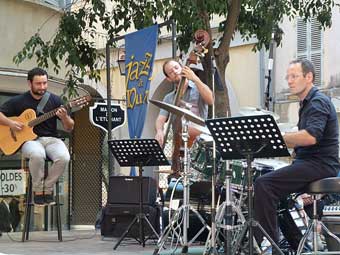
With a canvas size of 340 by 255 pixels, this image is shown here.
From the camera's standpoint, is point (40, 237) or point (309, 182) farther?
point (40, 237)

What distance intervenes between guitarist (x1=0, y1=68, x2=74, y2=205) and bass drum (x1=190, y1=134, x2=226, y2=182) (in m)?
1.57

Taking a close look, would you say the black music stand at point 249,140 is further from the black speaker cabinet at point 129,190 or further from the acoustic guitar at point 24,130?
the acoustic guitar at point 24,130

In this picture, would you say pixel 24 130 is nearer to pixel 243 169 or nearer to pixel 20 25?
pixel 243 169

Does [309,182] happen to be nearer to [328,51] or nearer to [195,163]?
[195,163]

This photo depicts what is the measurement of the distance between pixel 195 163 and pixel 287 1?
4512 mm

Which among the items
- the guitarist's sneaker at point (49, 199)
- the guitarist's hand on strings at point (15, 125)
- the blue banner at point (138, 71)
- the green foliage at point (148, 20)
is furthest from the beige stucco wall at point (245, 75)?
the guitarist's hand on strings at point (15, 125)

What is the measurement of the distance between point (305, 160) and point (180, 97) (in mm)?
1141

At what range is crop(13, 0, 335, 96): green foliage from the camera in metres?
8.38

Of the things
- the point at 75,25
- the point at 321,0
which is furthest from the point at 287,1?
the point at 75,25

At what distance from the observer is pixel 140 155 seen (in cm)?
631

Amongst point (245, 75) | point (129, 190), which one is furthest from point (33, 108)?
point (245, 75)

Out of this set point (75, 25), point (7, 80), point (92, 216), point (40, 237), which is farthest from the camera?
point (92, 216)

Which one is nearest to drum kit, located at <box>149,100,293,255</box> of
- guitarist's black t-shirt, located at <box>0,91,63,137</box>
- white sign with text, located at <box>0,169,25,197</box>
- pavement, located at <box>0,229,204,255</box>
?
pavement, located at <box>0,229,204,255</box>

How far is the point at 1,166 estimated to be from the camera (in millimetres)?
9711
